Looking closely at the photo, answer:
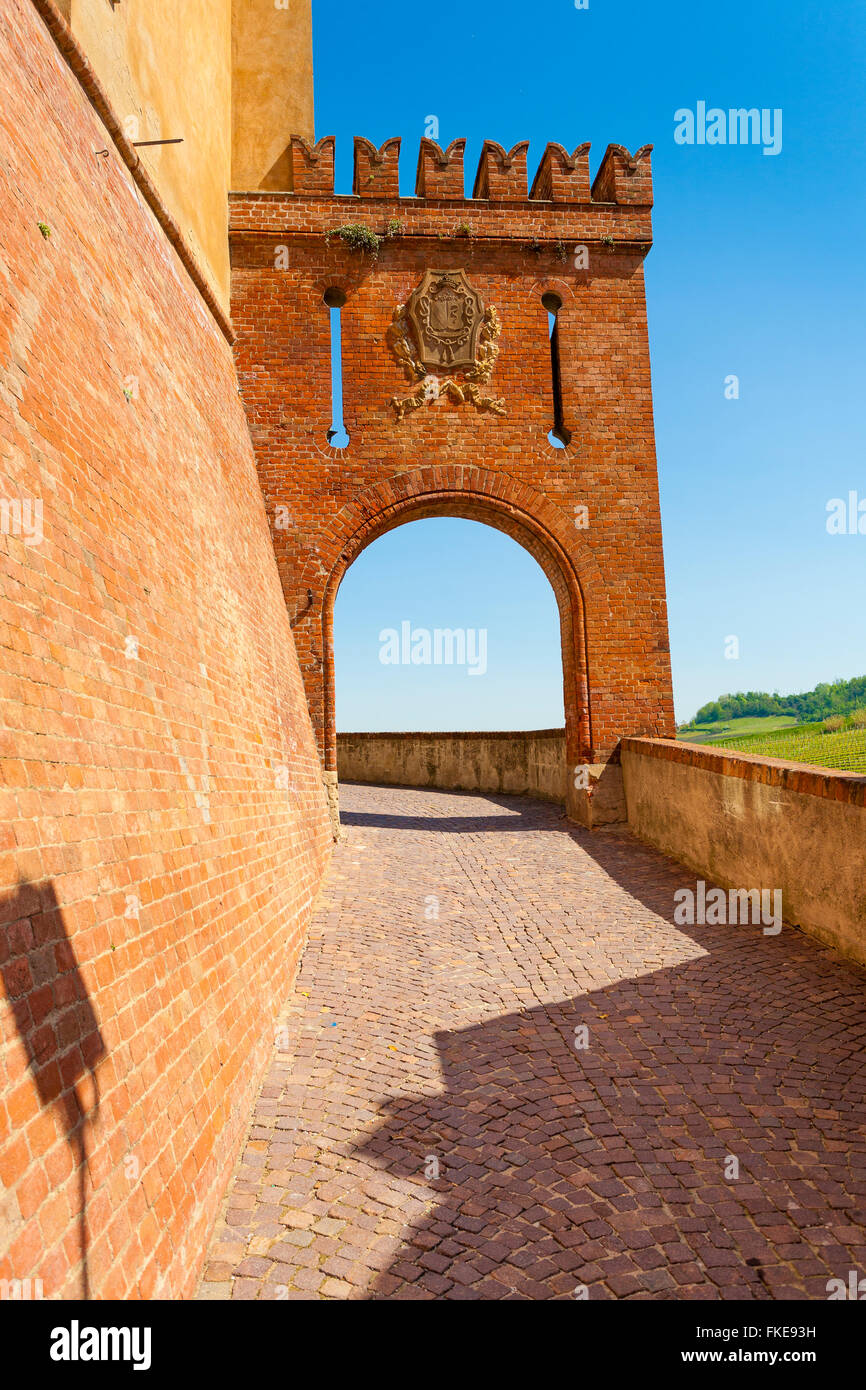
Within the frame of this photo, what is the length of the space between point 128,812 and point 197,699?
156 cm

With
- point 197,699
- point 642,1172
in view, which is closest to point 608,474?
point 197,699

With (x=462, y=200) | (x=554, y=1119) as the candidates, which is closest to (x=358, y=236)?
(x=462, y=200)

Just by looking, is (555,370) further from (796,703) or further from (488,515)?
(796,703)

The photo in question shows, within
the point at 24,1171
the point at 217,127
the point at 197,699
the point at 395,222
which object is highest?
the point at 217,127

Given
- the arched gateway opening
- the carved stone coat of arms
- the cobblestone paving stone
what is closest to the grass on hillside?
the cobblestone paving stone

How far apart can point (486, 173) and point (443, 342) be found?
9.63 feet

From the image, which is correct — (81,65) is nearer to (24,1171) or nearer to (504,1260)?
(24,1171)

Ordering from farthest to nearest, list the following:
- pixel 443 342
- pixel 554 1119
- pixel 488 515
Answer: pixel 488 515, pixel 443 342, pixel 554 1119

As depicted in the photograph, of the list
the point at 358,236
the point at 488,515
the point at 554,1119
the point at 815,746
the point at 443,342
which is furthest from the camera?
the point at 488,515

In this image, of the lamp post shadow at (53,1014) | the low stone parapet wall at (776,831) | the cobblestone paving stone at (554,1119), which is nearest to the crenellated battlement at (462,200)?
the low stone parapet wall at (776,831)

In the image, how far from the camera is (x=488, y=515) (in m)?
12.0

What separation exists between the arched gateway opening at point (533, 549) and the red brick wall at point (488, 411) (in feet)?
0.10

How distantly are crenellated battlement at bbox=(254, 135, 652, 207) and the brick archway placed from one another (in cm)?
434

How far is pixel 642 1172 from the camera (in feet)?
10.8
